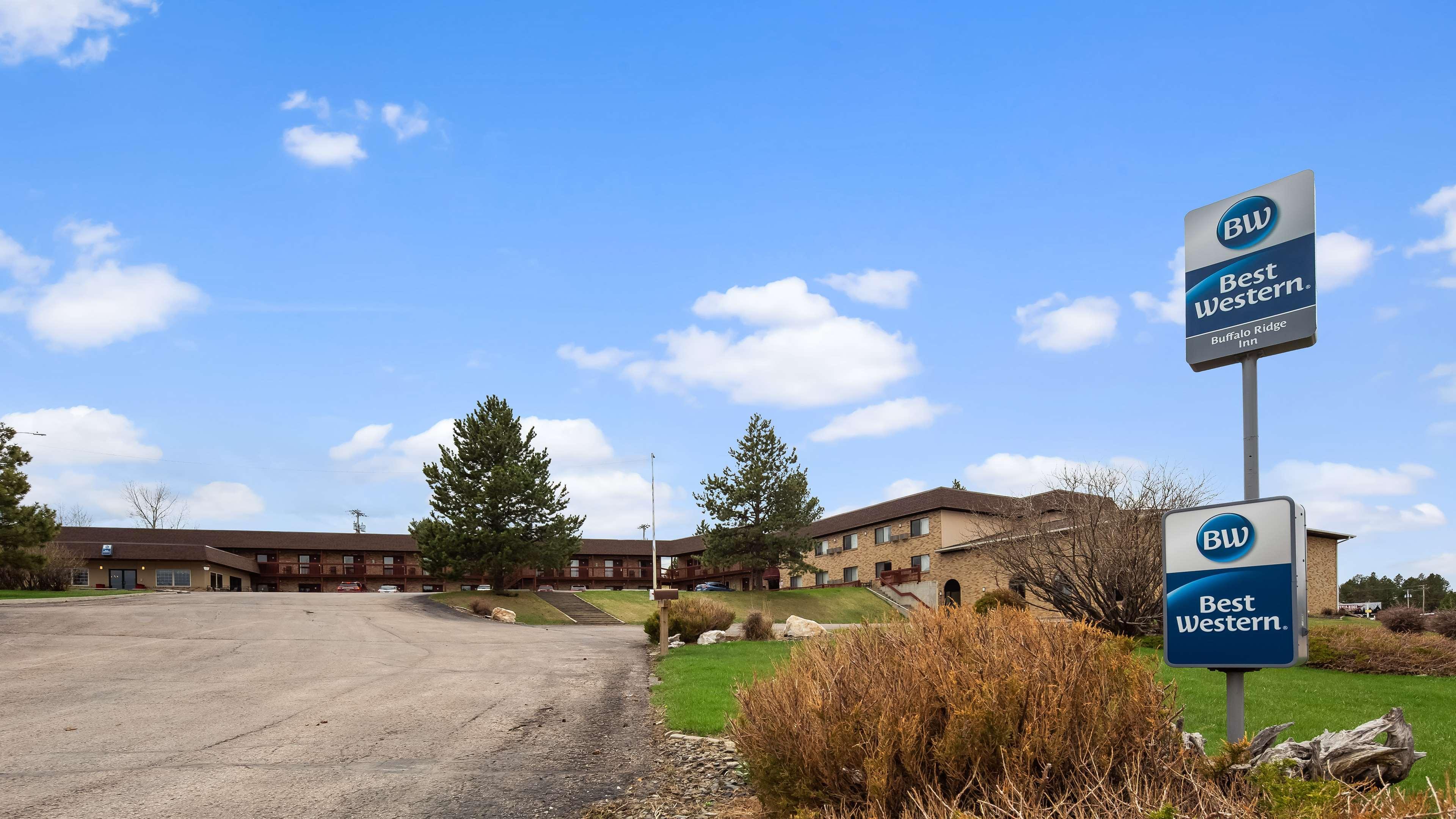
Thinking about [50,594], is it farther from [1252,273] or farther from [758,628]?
[1252,273]

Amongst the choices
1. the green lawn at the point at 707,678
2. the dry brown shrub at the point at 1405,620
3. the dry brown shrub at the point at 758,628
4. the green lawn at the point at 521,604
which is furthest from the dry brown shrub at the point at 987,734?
the green lawn at the point at 521,604

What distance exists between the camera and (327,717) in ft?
38.0

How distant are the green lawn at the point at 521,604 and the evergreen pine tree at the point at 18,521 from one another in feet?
55.5

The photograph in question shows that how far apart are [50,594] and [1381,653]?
50.8 metres

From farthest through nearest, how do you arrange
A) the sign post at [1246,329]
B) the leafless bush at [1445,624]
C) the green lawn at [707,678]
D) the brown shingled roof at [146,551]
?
the brown shingled roof at [146,551], the leafless bush at [1445,624], the green lawn at [707,678], the sign post at [1246,329]

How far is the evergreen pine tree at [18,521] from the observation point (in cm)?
3947

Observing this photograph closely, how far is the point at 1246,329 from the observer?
598 centimetres

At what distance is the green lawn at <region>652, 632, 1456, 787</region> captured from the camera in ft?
31.0

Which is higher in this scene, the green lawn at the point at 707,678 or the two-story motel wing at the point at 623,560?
the green lawn at the point at 707,678

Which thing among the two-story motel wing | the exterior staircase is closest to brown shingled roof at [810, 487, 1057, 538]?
the two-story motel wing

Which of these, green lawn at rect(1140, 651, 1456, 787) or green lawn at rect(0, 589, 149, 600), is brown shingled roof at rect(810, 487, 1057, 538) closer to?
green lawn at rect(1140, 651, 1456, 787)

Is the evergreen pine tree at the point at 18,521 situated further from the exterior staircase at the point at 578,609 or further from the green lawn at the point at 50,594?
the exterior staircase at the point at 578,609

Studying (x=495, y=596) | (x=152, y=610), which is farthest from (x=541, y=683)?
(x=495, y=596)

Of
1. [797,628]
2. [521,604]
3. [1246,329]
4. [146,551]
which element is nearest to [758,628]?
[797,628]
